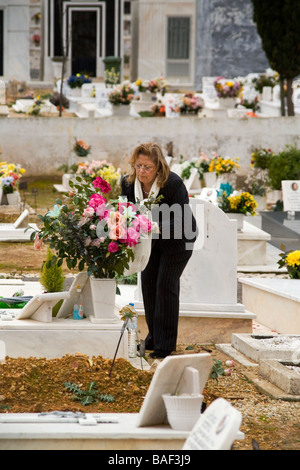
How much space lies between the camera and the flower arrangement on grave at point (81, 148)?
20370 mm

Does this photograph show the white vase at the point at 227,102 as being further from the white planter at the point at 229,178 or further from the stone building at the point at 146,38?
the white planter at the point at 229,178

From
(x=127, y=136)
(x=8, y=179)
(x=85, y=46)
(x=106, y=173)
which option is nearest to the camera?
(x=8, y=179)

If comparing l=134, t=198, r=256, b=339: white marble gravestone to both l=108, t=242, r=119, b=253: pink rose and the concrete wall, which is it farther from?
the concrete wall

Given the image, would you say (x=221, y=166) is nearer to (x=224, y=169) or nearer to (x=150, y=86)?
(x=224, y=169)

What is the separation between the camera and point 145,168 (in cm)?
705

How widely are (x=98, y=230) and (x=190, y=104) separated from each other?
18830 millimetres

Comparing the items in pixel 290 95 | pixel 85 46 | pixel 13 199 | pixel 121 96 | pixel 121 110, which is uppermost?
pixel 85 46

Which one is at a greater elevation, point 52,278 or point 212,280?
point 52,278

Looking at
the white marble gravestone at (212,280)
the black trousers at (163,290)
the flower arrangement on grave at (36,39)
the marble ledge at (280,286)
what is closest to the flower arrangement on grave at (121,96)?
the marble ledge at (280,286)

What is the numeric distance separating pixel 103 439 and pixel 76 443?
0.41 ft

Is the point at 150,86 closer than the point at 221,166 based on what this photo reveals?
No

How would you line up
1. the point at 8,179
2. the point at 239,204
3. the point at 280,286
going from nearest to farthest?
the point at 280,286 < the point at 239,204 < the point at 8,179

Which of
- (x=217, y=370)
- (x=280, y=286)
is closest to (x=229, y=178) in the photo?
(x=280, y=286)
